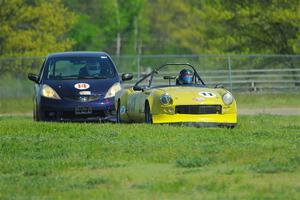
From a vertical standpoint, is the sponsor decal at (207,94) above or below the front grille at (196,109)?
above

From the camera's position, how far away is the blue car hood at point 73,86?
22.2m

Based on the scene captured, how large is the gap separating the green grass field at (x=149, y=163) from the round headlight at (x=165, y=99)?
126cm

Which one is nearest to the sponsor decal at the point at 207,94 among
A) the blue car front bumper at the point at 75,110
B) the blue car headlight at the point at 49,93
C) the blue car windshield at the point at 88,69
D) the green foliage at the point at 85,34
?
the blue car front bumper at the point at 75,110

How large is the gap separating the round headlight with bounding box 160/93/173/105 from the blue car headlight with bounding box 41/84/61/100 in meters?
4.07

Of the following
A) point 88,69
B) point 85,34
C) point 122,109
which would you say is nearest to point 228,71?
point 88,69

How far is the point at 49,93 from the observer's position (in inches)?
873

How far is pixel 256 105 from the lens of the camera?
36062mm

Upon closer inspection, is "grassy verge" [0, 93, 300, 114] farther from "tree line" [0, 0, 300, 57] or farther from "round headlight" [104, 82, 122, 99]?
"round headlight" [104, 82, 122, 99]

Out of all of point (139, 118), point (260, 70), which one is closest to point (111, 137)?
point (139, 118)

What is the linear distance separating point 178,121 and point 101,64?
17.5ft

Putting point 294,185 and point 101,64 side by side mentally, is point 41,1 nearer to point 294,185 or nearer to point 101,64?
point 101,64

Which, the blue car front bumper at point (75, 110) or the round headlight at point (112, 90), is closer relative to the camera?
the blue car front bumper at point (75, 110)

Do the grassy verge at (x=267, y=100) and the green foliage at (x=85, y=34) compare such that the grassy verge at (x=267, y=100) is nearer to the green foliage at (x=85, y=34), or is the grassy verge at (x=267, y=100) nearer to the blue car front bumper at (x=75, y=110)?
the blue car front bumper at (x=75, y=110)

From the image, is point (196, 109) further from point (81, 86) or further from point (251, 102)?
point (251, 102)
